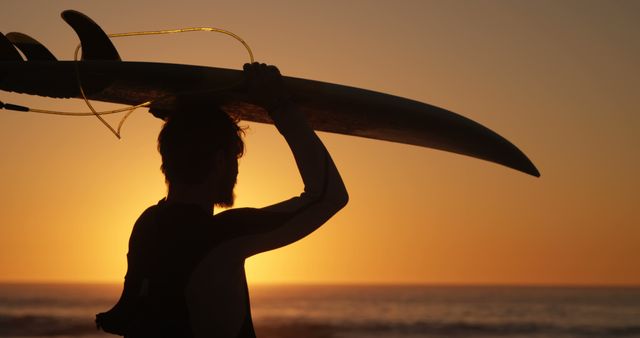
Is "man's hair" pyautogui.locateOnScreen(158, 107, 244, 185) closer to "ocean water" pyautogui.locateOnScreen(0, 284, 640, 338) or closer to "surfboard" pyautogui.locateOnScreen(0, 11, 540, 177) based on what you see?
"surfboard" pyautogui.locateOnScreen(0, 11, 540, 177)

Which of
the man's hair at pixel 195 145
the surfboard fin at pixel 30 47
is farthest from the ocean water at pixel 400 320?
the man's hair at pixel 195 145

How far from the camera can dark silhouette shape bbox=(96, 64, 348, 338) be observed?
212 centimetres

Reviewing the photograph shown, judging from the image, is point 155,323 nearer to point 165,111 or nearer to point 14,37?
point 165,111

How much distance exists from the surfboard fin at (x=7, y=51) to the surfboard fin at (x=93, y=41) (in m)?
0.20

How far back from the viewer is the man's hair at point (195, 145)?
227 cm

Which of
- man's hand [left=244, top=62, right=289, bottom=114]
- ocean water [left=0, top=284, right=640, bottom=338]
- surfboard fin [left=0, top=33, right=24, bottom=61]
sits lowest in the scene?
man's hand [left=244, top=62, right=289, bottom=114]

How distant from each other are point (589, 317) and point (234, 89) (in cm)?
3791

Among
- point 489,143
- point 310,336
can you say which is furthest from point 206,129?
point 310,336

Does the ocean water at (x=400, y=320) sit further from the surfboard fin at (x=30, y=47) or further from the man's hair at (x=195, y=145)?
the man's hair at (x=195, y=145)

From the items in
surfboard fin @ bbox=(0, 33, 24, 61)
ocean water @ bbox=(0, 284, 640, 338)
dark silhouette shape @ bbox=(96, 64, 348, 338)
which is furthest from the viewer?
ocean water @ bbox=(0, 284, 640, 338)

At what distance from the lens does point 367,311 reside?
4156 centimetres

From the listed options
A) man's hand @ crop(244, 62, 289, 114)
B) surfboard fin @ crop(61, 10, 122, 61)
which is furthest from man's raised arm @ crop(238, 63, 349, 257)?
surfboard fin @ crop(61, 10, 122, 61)

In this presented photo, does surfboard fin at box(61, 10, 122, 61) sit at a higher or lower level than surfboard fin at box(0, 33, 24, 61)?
higher

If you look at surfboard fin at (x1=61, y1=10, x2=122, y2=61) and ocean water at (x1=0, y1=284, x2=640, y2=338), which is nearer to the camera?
surfboard fin at (x1=61, y1=10, x2=122, y2=61)
